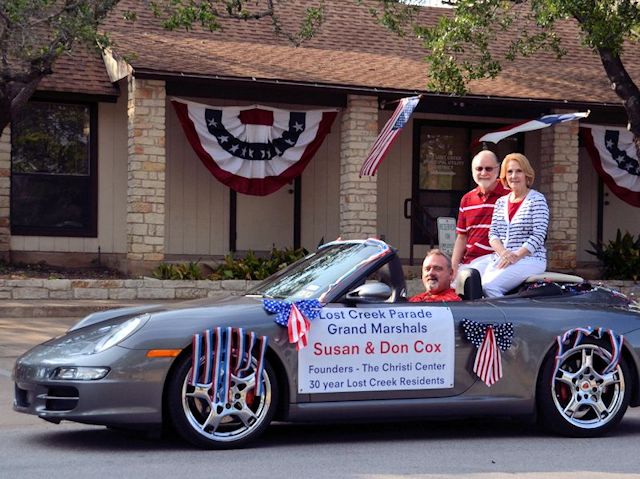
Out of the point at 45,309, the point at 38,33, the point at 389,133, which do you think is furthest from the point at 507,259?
the point at 38,33

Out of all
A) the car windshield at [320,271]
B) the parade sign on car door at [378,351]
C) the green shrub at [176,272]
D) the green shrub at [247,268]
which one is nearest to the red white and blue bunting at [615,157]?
the green shrub at [247,268]

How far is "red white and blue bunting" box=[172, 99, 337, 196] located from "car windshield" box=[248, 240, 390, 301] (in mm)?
10282

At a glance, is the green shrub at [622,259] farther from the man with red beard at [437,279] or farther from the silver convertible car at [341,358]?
the man with red beard at [437,279]

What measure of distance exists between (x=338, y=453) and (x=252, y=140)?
38.3 feet

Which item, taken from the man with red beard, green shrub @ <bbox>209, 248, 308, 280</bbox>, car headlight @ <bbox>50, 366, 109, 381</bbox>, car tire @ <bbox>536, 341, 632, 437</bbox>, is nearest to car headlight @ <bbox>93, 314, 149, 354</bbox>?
car headlight @ <bbox>50, 366, 109, 381</bbox>

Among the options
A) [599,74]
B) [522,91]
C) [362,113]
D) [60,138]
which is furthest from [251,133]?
[599,74]

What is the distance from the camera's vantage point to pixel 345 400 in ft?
23.4

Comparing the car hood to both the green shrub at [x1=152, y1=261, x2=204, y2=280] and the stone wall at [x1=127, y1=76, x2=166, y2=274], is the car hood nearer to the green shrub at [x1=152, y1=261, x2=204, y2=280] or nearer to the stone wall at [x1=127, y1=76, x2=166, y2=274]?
the green shrub at [x1=152, y1=261, x2=204, y2=280]

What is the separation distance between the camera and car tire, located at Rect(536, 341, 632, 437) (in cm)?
760

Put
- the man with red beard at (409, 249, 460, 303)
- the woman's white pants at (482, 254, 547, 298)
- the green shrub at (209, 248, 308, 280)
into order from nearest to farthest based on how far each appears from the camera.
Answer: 1. the man with red beard at (409, 249, 460, 303)
2. the woman's white pants at (482, 254, 547, 298)
3. the green shrub at (209, 248, 308, 280)

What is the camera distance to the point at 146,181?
1731cm

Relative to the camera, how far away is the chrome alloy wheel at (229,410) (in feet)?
22.3

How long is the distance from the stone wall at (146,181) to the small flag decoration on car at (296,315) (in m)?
10.3

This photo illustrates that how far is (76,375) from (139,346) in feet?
1.31
